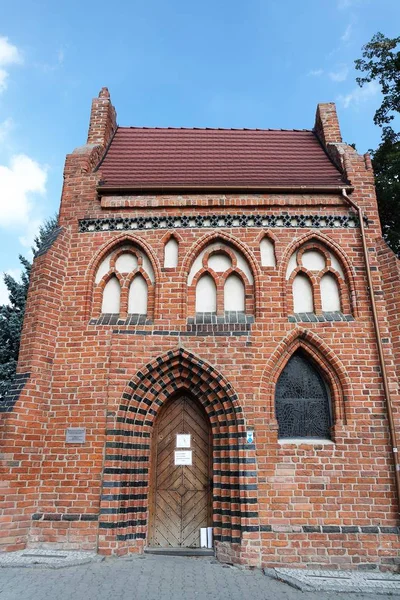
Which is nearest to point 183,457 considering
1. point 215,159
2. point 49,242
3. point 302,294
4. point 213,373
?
point 213,373

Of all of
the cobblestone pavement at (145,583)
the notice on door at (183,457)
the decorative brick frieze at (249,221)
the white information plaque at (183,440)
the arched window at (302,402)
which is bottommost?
the cobblestone pavement at (145,583)

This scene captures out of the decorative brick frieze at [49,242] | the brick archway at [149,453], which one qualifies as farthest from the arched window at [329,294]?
the decorative brick frieze at [49,242]

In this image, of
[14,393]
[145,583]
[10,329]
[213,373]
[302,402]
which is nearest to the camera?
[145,583]

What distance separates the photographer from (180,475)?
22.3 feet

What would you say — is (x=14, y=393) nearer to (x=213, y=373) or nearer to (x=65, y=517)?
(x=65, y=517)

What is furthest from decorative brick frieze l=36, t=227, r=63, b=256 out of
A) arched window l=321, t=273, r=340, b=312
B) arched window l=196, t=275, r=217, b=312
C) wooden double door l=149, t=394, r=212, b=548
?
arched window l=321, t=273, r=340, b=312

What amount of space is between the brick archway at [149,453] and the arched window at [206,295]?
975 millimetres

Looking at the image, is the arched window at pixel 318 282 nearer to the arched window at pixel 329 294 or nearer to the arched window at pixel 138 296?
the arched window at pixel 329 294

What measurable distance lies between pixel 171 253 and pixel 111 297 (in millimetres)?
1399

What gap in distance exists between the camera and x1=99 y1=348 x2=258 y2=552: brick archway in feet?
20.1

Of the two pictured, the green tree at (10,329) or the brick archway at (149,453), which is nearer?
the brick archway at (149,453)

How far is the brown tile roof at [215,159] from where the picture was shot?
829cm

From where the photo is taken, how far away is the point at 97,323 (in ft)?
23.7

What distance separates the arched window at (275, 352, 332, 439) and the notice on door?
156 cm
